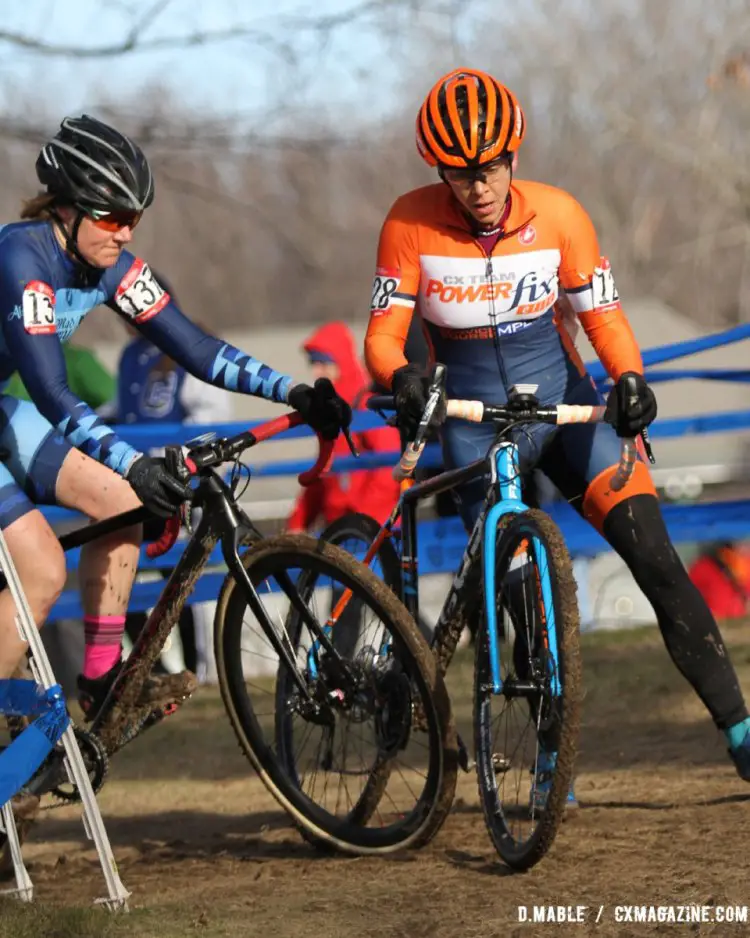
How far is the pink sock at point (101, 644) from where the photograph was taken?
17.0 ft

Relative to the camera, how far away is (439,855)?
496cm

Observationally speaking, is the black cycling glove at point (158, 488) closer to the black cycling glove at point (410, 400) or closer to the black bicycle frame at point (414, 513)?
the black cycling glove at point (410, 400)

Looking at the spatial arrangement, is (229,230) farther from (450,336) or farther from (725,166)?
(450,336)

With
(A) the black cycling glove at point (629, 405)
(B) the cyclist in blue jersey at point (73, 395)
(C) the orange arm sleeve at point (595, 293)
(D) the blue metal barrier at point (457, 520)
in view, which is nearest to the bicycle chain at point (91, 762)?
(B) the cyclist in blue jersey at point (73, 395)

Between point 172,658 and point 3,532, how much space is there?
179 inches

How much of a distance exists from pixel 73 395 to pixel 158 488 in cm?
48

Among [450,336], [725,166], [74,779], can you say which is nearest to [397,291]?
[450,336]

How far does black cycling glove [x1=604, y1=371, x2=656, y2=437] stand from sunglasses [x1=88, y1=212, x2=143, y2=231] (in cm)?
165

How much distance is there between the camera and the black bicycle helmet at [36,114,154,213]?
16.1ft

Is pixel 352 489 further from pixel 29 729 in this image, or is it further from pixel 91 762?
pixel 29 729

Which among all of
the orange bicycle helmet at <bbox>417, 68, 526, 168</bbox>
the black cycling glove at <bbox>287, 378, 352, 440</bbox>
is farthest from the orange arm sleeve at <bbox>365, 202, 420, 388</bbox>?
the orange bicycle helmet at <bbox>417, 68, 526, 168</bbox>

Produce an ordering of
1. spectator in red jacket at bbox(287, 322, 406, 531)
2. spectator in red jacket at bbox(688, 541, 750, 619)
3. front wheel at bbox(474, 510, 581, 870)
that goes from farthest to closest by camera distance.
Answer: spectator in red jacket at bbox(688, 541, 750, 619) < spectator in red jacket at bbox(287, 322, 406, 531) < front wheel at bbox(474, 510, 581, 870)

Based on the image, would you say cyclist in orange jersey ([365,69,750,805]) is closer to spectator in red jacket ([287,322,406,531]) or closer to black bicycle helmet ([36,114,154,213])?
black bicycle helmet ([36,114,154,213])

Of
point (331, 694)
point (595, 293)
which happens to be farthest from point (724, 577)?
point (331, 694)
